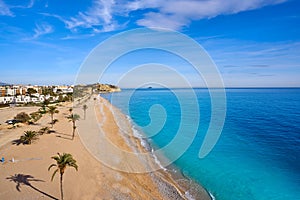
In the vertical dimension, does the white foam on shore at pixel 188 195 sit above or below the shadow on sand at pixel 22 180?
below

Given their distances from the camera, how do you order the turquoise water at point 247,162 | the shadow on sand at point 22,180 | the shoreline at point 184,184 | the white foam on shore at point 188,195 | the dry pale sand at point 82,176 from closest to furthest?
the dry pale sand at point 82,176 → the shadow on sand at point 22,180 → the white foam on shore at point 188,195 → the shoreline at point 184,184 → the turquoise water at point 247,162

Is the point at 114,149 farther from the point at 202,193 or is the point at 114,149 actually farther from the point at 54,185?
the point at 202,193

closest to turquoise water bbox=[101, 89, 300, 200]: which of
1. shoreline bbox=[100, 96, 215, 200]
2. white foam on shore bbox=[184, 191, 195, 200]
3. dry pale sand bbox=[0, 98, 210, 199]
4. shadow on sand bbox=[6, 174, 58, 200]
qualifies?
shoreline bbox=[100, 96, 215, 200]

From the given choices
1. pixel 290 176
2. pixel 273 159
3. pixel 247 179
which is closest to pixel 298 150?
pixel 273 159

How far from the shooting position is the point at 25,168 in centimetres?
1920

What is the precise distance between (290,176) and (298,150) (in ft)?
30.6

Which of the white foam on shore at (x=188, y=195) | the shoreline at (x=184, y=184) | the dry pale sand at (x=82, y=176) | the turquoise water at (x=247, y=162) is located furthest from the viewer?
the turquoise water at (x=247, y=162)

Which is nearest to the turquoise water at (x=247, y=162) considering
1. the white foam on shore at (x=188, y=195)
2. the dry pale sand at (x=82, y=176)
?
the white foam on shore at (x=188, y=195)

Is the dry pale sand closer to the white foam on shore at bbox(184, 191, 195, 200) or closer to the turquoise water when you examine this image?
the white foam on shore at bbox(184, 191, 195, 200)

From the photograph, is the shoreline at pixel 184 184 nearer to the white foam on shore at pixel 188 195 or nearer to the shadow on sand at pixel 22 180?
the white foam on shore at pixel 188 195

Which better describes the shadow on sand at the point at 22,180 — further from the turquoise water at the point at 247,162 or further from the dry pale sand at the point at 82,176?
the turquoise water at the point at 247,162

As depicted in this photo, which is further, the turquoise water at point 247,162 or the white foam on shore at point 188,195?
the turquoise water at point 247,162

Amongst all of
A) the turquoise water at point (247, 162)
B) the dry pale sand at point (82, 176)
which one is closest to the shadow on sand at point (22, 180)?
the dry pale sand at point (82, 176)

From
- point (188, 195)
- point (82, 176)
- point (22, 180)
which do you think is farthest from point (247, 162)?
point (22, 180)
